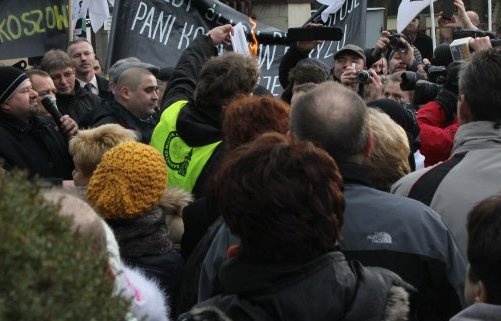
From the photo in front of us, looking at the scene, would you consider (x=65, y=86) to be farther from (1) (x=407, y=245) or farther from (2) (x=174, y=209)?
(1) (x=407, y=245)

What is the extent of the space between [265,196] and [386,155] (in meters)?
1.52

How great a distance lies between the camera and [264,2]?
3048 centimetres

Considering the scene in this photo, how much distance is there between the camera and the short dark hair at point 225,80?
4785 mm

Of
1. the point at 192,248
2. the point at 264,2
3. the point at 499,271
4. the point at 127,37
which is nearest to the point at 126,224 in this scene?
the point at 192,248

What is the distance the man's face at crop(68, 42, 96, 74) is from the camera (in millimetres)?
8984

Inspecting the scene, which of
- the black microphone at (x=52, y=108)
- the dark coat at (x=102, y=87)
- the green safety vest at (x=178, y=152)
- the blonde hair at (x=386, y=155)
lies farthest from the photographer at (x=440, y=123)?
the dark coat at (x=102, y=87)

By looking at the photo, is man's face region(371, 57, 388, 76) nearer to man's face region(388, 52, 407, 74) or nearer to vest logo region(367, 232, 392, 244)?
man's face region(388, 52, 407, 74)

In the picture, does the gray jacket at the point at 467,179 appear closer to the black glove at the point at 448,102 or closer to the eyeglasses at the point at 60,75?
the black glove at the point at 448,102

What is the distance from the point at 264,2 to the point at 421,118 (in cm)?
2526

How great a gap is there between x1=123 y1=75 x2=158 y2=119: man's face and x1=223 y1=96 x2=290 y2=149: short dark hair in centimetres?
293

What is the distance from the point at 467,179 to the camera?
3.68m

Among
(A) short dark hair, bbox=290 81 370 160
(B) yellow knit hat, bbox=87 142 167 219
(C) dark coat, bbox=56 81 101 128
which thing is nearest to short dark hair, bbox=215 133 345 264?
(A) short dark hair, bbox=290 81 370 160

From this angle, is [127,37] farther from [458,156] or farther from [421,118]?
[458,156]

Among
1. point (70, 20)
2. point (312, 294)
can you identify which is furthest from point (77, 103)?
point (312, 294)
